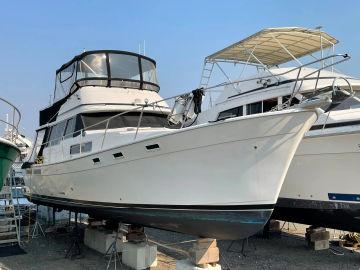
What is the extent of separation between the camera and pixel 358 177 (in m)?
6.93

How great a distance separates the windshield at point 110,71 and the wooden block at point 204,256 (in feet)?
14.4

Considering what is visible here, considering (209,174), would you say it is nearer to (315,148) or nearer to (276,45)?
(315,148)

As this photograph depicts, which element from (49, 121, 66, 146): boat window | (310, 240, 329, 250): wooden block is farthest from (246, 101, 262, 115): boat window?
(49, 121, 66, 146): boat window

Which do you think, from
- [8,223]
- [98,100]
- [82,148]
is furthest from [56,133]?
[8,223]

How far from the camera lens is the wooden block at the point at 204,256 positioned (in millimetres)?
5688

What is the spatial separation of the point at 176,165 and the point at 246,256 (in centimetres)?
346

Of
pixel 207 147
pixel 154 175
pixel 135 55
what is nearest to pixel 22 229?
pixel 135 55

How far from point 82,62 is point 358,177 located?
19.4 feet

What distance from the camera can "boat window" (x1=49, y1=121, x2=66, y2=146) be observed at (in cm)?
913

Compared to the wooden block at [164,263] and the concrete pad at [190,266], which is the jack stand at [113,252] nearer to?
the wooden block at [164,263]

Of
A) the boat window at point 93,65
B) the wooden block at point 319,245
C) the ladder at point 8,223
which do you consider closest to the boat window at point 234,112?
the boat window at point 93,65

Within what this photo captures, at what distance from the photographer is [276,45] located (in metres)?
9.96

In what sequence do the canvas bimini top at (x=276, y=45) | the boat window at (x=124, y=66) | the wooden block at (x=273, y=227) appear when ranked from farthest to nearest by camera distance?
the wooden block at (x=273, y=227) → the canvas bimini top at (x=276, y=45) → the boat window at (x=124, y=66)

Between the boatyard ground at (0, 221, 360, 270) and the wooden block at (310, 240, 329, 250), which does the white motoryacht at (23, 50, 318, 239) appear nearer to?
the boatyard ground at (0, 221, 360, 270)
